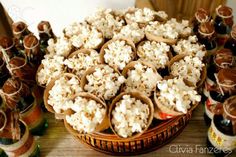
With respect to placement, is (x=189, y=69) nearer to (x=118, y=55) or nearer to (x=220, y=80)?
(x=220, y=80)

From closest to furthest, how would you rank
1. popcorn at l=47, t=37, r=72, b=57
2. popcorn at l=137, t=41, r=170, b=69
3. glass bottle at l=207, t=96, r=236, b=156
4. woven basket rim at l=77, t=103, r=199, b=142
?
1. glass bottle at l=207, t=96, r=236, b=156
2. woven basket rim at l=77, t=103, r=199, b=142
3. popcorn at l=137, t=41, r=170, b=69
4. popcorn at l=47, t=37, r=72, b=57

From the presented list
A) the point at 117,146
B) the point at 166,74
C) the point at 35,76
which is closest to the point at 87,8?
the point at 35,76

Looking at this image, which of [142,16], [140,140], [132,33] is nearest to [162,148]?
[140,140]

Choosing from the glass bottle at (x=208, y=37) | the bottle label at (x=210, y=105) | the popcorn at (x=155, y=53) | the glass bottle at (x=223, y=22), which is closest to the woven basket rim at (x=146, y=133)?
the bottle label at (x=210, y=105)

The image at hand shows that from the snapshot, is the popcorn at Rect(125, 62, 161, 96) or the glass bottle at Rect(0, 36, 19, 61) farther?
the glass bottle at Rect(0, 36, 19, 61)

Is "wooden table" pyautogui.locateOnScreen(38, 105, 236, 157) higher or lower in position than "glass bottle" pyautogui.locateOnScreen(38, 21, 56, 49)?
lower

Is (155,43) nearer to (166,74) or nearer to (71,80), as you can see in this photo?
(166,74)

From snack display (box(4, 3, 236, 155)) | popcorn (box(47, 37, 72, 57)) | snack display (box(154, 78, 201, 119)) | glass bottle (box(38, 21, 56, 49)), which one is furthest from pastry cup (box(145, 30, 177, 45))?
glass bottle (box(38, 21, 56, 49))

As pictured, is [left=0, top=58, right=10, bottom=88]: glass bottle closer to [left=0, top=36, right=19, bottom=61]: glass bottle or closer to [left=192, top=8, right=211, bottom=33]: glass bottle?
[left=0, top=36, right=19, bottom=61]: glass bottle

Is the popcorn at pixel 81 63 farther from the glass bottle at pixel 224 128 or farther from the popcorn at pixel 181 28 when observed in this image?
the glass bottle at pixel 224 128
